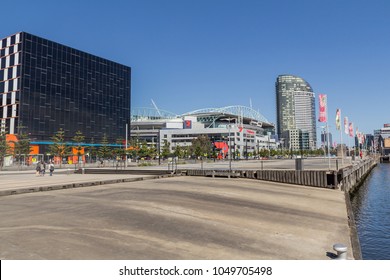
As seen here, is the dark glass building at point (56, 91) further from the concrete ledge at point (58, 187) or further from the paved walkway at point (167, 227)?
the paved walkway at point (167, 227)

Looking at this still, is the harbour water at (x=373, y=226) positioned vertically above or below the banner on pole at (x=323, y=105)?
below

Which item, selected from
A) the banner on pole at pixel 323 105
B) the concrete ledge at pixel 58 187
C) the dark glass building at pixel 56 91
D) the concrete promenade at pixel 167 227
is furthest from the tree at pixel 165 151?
the concrete promenade at pixel 167 227

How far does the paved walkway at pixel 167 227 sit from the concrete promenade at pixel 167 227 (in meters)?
0.03

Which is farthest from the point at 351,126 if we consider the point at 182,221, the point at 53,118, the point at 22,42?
the point at 22,42

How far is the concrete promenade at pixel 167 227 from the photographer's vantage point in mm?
9453

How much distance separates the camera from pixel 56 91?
10719 cm

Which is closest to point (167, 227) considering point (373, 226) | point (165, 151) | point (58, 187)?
point (373, 226)

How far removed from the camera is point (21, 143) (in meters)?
69.1

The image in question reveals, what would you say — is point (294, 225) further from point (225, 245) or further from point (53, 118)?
point (53, 118)

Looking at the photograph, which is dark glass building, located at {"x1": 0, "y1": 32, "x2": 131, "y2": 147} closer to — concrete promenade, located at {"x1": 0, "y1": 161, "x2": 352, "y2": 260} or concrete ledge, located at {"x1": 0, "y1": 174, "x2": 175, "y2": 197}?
concrete ledge, located at {"x1": 0, "y1": 174, "x2": 175, "y2": 197}

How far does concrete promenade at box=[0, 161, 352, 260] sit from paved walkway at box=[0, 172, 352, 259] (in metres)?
0.03

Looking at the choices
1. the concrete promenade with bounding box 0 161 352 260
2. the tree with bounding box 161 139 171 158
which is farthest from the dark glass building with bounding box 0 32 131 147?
the concrete promenade with bounding box 0 161 352 260

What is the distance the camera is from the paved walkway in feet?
31.0

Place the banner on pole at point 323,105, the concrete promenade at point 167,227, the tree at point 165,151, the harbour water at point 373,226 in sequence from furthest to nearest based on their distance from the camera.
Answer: the tree at point 165,151 → the banner on pole at point 323,105 → the harbour water at point 373,226 → the concrete promenade at point 167,227
